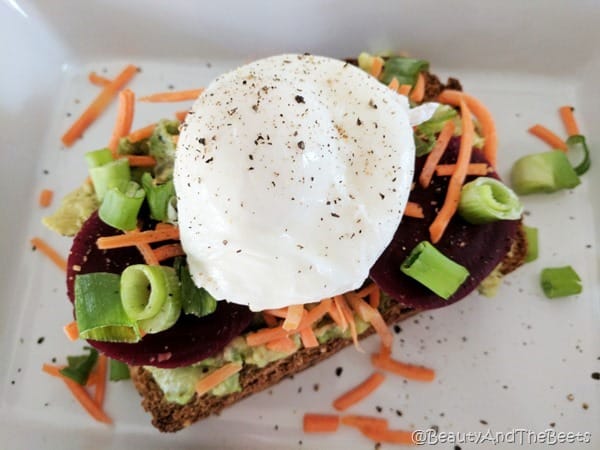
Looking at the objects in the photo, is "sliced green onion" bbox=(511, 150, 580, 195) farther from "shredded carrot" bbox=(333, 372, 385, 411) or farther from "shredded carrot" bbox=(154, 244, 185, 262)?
"shredded carrot" bbox=(154, 244, 185, 262)

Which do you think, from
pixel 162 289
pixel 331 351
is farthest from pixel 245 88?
pixel 331 351

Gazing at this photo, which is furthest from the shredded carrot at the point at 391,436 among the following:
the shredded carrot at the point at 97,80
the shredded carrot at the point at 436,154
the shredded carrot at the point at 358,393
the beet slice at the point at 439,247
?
the shredded carrot at the point at 97,80

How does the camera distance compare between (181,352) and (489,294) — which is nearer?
(181,352)

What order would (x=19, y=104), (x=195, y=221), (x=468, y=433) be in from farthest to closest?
(x=19, y=104), (x=468, y=433), (x=195, y=221)

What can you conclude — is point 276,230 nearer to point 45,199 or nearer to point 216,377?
point 216,377

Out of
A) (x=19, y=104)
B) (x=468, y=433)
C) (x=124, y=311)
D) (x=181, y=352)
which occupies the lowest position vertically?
(x=468, y=433)

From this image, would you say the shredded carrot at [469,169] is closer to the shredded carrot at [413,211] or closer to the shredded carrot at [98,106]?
the shredded carrot at [413,211]

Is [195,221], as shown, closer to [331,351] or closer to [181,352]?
[181,352]
